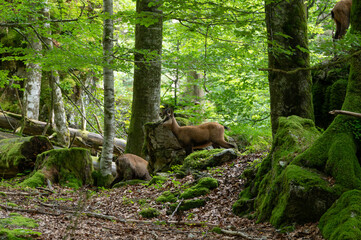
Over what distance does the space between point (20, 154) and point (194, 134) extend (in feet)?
19.1

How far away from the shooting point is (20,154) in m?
11.4

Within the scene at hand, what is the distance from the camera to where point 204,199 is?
23.5 ft

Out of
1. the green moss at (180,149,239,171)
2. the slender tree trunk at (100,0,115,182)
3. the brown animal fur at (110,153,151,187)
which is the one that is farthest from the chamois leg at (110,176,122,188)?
the green moss at (180,149,239,171)

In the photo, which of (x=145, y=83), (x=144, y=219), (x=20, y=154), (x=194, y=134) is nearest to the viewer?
(x=144, y=219)

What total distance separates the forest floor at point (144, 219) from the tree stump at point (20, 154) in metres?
3.13

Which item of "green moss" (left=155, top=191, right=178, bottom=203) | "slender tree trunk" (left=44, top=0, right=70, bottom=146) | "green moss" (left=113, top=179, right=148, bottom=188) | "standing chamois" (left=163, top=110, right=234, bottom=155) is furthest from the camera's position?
"slender tree trunk" (left=44, top=0, right=70, bottom=146)

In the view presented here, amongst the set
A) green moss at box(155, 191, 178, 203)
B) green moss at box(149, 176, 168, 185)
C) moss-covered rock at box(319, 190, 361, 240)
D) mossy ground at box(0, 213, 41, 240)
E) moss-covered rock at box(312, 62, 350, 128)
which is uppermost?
moss-covered rock at box(312, 62, 350, 128)

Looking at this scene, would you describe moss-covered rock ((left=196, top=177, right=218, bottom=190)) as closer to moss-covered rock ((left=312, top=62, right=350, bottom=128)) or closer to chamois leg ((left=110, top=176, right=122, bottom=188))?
moss-covered rock ((left=312, top=62, right=350, bottom=128))

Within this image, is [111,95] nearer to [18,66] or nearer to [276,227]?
[276,227]

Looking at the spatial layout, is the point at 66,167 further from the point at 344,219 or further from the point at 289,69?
the point at 344,219

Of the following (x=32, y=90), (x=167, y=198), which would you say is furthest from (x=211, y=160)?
(x=32, y=90)

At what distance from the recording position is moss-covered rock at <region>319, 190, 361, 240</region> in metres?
3.87

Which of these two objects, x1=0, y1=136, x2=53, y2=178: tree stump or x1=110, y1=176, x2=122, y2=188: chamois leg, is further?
x1=0, y1=136, x2=53, y2=178: tree stump

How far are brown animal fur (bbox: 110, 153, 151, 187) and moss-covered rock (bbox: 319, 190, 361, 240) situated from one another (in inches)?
268
